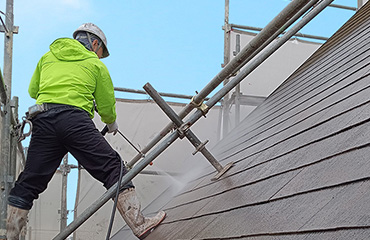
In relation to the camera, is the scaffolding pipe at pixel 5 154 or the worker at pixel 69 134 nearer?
the worker at pixel 69 134

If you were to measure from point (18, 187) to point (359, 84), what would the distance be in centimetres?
193

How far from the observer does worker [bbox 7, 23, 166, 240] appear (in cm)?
240

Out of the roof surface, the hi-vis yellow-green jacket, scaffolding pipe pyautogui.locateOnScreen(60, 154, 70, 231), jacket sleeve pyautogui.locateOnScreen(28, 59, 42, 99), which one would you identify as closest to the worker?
the hi-vis yellow-green jacket

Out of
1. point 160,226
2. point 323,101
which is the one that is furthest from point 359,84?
point 160,226

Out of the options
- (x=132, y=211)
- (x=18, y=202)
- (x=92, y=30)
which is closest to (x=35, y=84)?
(x=92, y=30)

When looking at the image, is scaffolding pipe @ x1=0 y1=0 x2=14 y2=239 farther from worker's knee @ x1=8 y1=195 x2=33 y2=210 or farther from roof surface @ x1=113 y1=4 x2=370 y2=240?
roof surface @ x1=113 y1=4 x2=370 y2=240

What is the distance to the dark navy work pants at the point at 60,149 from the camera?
2.40 m

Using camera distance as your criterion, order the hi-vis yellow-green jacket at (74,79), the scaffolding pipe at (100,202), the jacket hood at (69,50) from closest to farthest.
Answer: the scaffolding pipe at (100,202), the hi-vis yellow-green jacket at (74,79), the jacket hood at (69,50)

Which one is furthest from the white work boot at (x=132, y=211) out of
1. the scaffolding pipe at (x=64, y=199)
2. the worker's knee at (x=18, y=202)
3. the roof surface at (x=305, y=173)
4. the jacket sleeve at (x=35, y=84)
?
the scaffolding pipe at (x=64, y=199)

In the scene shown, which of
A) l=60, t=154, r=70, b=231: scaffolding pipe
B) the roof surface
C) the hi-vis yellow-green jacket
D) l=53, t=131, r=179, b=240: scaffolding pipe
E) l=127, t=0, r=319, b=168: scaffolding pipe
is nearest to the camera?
the roof surface

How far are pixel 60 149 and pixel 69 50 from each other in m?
0.59

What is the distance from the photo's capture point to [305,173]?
1880mm

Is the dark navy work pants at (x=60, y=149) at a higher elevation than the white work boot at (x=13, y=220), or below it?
higher

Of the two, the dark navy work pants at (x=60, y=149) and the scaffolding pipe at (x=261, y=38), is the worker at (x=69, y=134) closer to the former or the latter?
the dark navy work pants at (x=60, y=149)
